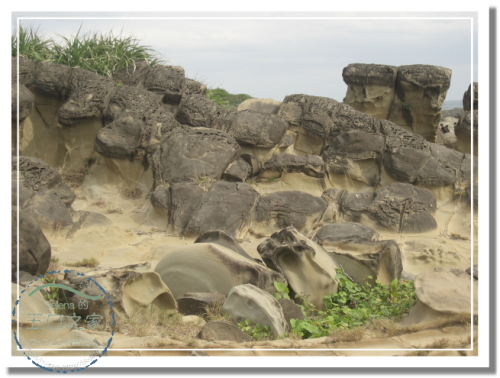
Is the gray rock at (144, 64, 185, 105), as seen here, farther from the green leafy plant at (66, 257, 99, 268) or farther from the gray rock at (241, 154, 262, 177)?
the green leafy plant at (66, 257, 99, 268)

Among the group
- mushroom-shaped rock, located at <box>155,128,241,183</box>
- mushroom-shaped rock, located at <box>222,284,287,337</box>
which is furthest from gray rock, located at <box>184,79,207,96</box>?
mushroom-shaped rock, located at <box>222,284,287,337</box>

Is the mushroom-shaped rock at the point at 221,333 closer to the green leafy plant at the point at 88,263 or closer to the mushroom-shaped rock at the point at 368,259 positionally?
the mushroom-shaped rock at the point at 368,259

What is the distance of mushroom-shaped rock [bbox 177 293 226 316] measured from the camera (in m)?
4.41

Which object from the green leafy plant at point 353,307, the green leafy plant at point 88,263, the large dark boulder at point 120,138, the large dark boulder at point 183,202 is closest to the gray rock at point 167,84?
the large dark boulder at point 120,138

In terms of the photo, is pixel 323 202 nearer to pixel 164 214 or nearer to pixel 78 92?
pixel 164 214

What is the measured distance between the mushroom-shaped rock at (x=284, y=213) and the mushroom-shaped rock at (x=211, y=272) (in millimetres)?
1766

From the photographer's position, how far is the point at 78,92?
7.92m

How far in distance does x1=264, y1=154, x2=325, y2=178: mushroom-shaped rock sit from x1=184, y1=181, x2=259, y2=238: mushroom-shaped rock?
3.36 feet

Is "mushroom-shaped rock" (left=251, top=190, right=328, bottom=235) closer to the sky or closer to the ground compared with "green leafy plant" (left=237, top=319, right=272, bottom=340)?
closer to the sky

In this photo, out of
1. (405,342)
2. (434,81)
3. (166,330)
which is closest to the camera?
(405,342)

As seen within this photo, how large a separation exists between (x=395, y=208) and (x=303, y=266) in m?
2.31

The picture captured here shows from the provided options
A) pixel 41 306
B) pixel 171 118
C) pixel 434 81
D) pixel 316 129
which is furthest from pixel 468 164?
pixel 41 306

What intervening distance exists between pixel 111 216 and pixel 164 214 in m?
0.72

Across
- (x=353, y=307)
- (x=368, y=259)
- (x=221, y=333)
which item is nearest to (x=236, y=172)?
(x=368, y=259)
